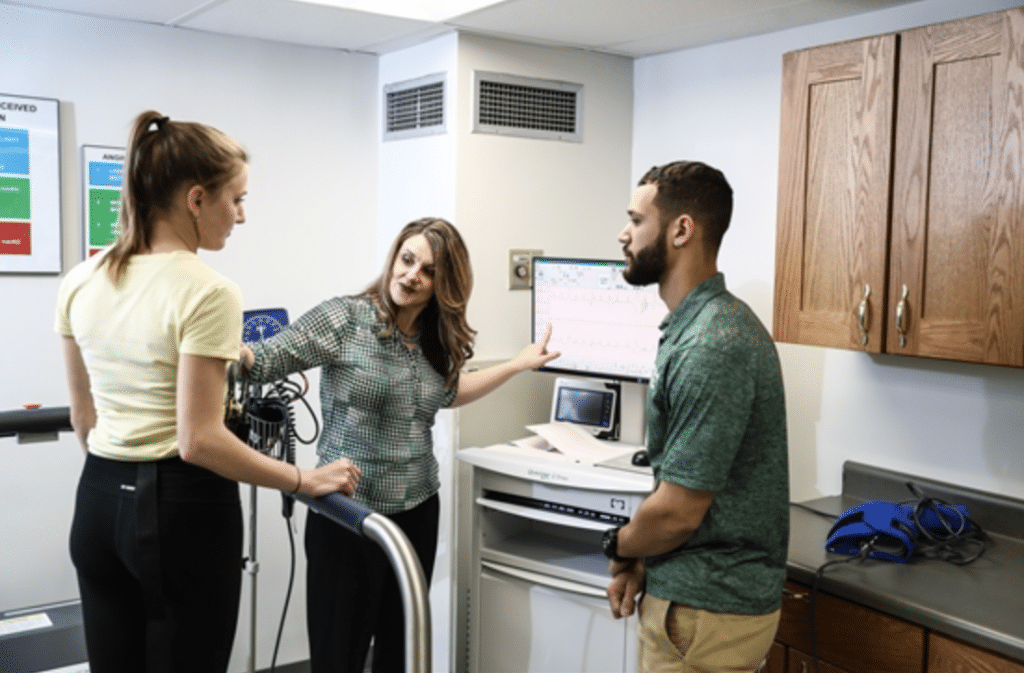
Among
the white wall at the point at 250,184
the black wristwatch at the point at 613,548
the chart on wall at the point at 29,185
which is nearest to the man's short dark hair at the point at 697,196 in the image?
the black wristwatch at the point at 613,548

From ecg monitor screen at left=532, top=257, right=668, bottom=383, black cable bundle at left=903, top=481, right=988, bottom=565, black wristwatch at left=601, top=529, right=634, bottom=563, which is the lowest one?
black cable bundle at left=903, top=481, right=988, bottom=565

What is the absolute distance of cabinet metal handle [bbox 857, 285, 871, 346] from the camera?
2.35m

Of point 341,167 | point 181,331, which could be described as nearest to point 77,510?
point 181,331

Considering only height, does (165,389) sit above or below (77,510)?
above

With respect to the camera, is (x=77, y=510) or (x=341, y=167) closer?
(x=77, y=510)

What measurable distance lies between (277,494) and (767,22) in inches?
85.8

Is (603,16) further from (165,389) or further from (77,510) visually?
(77,510)

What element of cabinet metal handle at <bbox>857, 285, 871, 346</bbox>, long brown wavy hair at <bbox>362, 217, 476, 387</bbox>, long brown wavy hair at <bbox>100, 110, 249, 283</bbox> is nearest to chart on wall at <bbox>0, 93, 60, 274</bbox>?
long brown wavy hair at <bbox>362, 217, 476, 387</bbox>

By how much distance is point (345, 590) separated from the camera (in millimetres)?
2506

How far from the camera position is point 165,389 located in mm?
1745

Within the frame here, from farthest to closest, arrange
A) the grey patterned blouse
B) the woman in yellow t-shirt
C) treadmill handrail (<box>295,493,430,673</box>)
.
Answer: the grey patterned blouse, the woman in yellow t-shirt, treadmill handrail (<box>295,493,430,673</box>)

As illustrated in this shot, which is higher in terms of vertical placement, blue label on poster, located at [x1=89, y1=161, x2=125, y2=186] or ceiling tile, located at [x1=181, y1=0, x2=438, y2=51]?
ceiling tile, located at [x1=181, y1=0, x2=438, y2=51]

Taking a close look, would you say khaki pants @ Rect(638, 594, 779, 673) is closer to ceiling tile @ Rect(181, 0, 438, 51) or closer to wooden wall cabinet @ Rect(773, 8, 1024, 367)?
wooden wall cabinet @ Rect(773, 8, 1024, 367)

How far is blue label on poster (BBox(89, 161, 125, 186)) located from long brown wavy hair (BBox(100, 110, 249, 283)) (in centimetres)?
140
